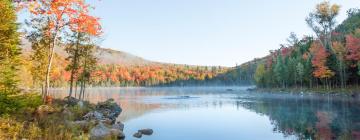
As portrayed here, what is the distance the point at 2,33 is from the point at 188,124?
63.5 feet

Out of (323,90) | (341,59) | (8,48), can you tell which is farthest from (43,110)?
(323,90)

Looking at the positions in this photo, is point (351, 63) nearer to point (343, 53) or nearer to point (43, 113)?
point (343, 53)

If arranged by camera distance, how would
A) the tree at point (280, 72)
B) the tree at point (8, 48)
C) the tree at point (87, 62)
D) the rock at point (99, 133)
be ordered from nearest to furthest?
the tree at point (8, 48) < the rock at point (99, 133) < the tree at point (87, 62) < the tree at point (280, 72)

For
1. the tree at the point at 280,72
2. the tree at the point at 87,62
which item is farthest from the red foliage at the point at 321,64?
the tree at the point at 87,62

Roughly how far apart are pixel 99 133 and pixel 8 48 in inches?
317

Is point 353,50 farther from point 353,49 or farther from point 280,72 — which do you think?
point 280,72

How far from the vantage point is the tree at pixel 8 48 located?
17625 millimetres

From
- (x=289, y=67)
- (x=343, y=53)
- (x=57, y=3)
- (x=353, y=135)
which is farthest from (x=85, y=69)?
(x=289, y=67)

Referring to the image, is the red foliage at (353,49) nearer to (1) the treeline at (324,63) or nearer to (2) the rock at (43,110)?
(1) the treeline at (324,63)

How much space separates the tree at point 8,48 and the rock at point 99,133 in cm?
550

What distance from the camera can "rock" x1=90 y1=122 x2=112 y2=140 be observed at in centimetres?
1983

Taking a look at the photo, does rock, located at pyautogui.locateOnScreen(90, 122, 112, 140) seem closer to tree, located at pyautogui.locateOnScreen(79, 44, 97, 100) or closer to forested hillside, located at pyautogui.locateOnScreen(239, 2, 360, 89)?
tree, located at pyautogui.locateOnScreen(79, 44, 97, 100)

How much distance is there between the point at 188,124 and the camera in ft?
103

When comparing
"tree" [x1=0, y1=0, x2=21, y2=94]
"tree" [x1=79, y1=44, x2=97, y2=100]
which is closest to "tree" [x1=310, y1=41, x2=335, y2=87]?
"tree" [x1=79, y1=44, x2=97, y2=100]
